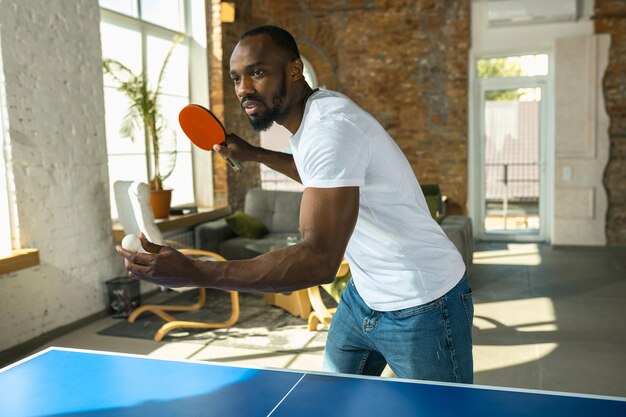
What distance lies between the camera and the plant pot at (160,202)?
5668mm

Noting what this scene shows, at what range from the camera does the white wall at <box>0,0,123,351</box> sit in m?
4.06

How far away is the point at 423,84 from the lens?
8320 millimetres

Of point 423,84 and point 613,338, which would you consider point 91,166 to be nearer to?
point 613,338

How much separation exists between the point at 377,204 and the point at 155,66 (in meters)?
5.25

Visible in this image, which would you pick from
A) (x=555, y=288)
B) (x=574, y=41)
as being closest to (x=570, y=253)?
(x=555, y=288)

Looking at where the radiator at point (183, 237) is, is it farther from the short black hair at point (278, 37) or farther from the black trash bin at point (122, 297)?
the short black hair at point (278, 37)

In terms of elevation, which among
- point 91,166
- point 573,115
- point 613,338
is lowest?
point 613,338

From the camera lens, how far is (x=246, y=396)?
56.8 inches

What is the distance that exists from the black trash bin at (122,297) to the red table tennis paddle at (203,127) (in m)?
2.84

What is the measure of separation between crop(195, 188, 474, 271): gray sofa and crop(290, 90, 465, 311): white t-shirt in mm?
3591

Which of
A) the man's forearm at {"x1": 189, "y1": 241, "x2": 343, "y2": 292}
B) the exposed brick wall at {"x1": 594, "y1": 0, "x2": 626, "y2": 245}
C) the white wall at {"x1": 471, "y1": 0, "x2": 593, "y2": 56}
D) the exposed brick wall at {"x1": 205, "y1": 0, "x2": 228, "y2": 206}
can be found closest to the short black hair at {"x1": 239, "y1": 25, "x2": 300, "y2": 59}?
the man's forearm at {"x1": 189, "y1": 241, "x2": 343, "y2": 292}

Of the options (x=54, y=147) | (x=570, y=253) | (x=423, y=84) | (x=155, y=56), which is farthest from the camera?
(x=423, y=84)

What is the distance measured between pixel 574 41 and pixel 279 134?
4048 millimetres

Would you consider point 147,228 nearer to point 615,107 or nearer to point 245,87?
point 245,87
